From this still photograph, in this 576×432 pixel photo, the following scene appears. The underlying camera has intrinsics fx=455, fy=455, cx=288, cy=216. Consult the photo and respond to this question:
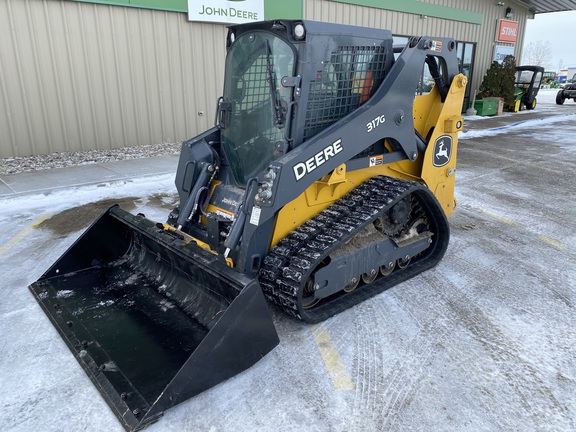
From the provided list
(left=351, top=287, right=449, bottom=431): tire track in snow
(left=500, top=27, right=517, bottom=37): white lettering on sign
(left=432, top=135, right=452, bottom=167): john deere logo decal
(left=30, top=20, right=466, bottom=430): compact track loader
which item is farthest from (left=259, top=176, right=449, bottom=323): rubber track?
(left=500, top=27, right=517, bottom=37): white lettering on sign

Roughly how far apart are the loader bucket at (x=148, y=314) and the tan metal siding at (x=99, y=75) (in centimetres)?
625

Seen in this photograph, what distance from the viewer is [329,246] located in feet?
11.2

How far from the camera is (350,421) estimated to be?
260 cm

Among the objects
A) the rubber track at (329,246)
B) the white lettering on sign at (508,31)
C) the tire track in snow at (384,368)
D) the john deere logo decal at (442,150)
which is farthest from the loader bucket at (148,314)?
the white lettering on sign at (508,31)

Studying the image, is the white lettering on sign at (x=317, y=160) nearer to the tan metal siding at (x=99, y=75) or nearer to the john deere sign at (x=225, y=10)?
the tan metal siding at (x=99, y=75)

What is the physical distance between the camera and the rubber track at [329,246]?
3324 millimetres

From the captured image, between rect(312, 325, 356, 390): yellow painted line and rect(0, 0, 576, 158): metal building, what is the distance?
8.19 metres

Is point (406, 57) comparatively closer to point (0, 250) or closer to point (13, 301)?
point (13, 301)

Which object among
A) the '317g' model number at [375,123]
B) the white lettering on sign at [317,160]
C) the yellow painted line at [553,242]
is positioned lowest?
the yellow painted line at [553,242]

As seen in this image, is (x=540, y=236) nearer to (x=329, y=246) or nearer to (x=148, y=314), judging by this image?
(x=329, y=246)

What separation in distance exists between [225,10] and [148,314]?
9517mm

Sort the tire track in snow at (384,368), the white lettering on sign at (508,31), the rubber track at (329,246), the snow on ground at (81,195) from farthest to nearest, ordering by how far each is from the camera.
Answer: the white lettering on sign at (508,31), the snow on ground at (81,195), the rubber track at (329,246), the tire track in snow at (384,368)

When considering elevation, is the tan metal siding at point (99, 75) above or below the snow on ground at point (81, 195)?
above

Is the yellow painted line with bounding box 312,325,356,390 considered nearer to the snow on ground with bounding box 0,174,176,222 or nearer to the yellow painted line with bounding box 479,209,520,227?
the yellow painted line with bounding box 479,209,520,227
